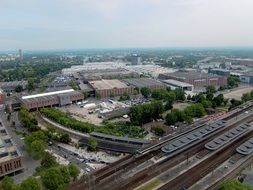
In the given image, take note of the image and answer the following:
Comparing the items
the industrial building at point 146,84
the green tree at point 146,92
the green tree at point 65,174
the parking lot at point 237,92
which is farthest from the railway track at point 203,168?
the industrial building at point 146,84

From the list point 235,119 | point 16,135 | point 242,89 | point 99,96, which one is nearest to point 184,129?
point 235,119

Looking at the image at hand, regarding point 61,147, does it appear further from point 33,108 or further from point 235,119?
point 235,119

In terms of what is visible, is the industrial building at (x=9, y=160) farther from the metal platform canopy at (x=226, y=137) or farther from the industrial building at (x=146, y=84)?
the industrial building at (x=146, y=84)

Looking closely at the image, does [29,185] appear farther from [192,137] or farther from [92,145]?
[192,137]

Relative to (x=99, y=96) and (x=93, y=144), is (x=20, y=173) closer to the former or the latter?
(x=93, y=144)

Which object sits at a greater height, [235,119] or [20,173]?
[235,119]

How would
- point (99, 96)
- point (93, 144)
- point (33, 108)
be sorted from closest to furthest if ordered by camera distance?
point (93, 144), point (33, 108), point (99, 96)

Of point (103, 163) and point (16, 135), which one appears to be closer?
point (103, 163)

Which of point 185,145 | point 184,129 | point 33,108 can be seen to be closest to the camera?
point 185,145
